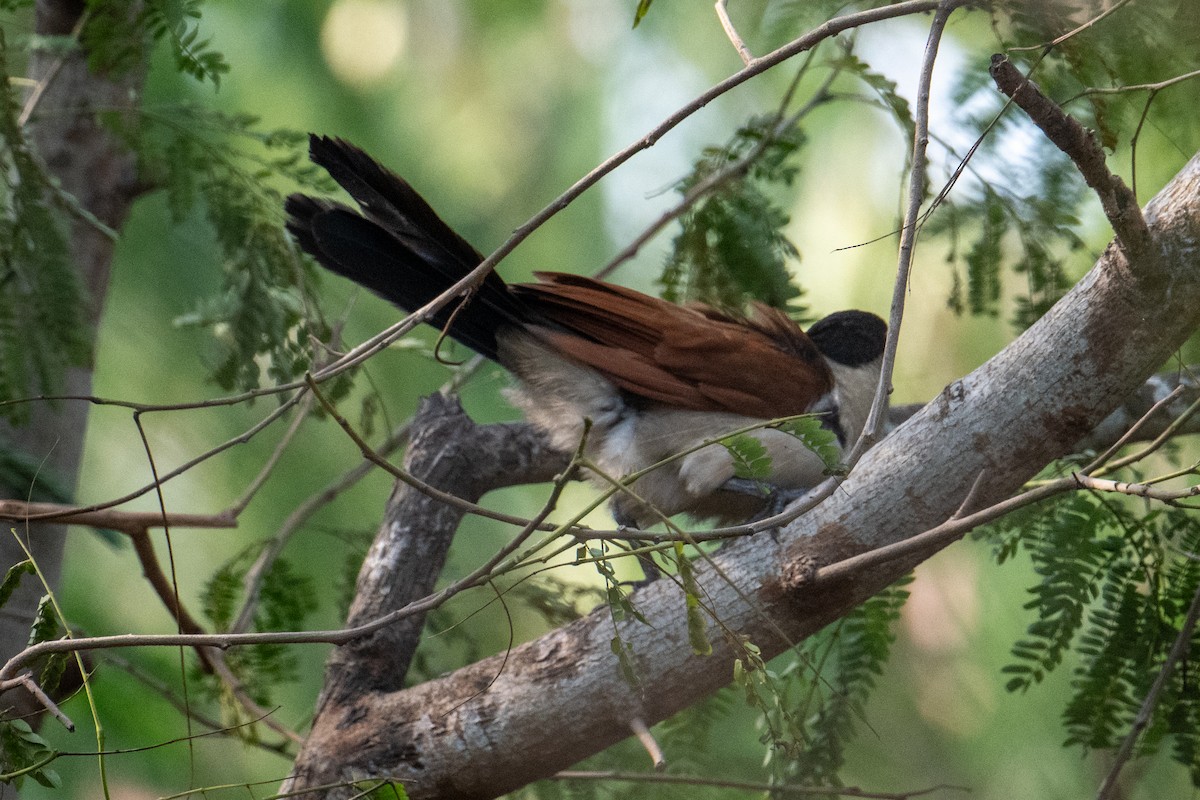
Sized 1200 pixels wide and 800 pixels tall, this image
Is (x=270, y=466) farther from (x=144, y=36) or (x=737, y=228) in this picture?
(x=737, y=228)

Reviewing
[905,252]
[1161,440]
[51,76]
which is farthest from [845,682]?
[51,76]

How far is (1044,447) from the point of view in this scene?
1.64 m

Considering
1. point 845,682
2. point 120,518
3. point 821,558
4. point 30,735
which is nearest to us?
point 30,735

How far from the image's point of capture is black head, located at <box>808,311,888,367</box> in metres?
2.79

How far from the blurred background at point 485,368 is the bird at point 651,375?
1.56 feet

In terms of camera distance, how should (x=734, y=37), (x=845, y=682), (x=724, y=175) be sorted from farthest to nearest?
(x=724, y=175)
(x=845, y=682)
(x=734, y=37)

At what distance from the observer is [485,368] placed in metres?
3.21

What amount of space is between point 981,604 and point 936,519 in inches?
130

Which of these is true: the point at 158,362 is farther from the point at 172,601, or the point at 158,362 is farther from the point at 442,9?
the point at 442,9

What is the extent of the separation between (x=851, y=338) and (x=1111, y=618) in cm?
103

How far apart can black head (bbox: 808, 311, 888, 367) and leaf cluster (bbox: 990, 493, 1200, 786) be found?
843mm

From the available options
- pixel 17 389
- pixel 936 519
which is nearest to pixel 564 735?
pixel 936 519

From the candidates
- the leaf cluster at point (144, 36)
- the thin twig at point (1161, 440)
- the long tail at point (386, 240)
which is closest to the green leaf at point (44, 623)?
the long tail at point (386, 240)

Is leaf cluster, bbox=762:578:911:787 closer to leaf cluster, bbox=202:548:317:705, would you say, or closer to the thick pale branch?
the thick pale branch
